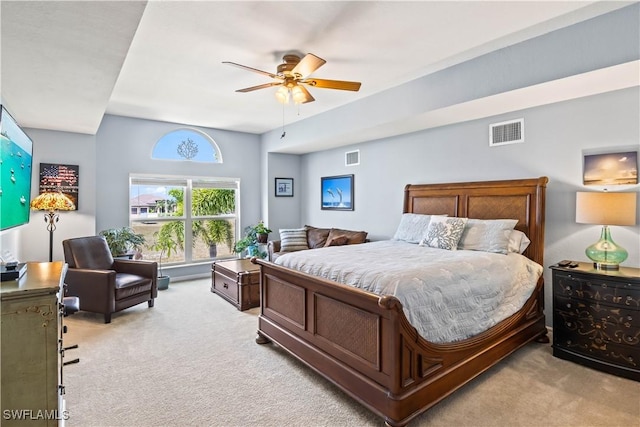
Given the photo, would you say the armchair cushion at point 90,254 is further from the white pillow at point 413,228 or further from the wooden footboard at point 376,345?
the white pillow at point 413,228

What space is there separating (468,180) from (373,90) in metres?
1.65

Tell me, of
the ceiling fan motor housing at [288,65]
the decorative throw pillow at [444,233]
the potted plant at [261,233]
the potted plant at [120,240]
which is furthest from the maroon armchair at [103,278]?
the decorative throw pillow at [444,233]

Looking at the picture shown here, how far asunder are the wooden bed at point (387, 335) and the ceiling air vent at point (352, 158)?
2312mm

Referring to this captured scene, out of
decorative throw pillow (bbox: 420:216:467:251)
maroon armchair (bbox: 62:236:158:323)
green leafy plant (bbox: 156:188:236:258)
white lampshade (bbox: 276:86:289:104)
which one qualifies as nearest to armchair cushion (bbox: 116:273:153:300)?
maroon armchair (bbox: 62:236:158:323)

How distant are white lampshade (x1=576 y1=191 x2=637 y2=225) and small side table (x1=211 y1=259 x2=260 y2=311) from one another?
364 cm

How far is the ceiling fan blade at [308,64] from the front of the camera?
2.59m

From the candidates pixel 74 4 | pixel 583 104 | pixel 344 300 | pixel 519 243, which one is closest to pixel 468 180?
pixel 519 243

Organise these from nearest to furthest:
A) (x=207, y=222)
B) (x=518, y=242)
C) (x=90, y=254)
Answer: (x=518, y=242), (x=90, y=254), (x=207, y=222)

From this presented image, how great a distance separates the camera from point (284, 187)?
22.6 feet

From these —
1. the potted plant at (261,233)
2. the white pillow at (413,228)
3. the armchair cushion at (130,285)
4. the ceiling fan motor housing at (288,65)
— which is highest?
the ceiling fan motor housing at (288,65)

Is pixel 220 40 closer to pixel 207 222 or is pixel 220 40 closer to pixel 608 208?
pixel 608 208

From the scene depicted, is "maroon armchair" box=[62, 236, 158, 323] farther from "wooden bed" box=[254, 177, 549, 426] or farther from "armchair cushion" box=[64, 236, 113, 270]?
"wooden bed" box=[254, 177, 549, 426]

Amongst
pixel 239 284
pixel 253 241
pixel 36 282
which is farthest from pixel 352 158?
pixel 36 282

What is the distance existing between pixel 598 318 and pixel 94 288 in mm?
5108
